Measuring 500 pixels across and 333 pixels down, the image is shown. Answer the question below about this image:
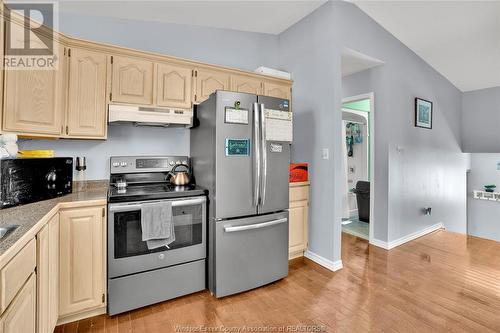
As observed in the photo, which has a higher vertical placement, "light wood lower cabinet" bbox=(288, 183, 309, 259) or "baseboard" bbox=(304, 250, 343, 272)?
"light wood lower cabinet" bbox=(288, 183, 309, 259)

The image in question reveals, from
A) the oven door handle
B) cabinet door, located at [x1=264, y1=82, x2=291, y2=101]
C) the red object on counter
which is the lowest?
the oven door handle

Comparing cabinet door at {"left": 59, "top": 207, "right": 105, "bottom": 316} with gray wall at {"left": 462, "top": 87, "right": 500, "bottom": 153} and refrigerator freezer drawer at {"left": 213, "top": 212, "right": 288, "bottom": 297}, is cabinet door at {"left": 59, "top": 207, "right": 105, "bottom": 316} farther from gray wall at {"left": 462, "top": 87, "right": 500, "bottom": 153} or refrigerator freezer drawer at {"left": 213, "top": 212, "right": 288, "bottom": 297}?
gray wall at {"left": 462, "top": 87, "right": 500, "bottom": 153}

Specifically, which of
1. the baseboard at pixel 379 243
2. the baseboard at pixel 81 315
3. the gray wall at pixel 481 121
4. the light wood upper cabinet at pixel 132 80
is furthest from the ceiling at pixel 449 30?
the baseboard at pixel 81 315

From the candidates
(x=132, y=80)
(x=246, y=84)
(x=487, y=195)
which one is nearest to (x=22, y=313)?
(x=132, y=80)

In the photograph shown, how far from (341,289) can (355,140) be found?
3.75 meters

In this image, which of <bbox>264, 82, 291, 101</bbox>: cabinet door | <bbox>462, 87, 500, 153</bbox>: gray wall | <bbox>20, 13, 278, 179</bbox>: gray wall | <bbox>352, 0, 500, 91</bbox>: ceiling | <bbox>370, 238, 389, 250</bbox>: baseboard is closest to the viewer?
<bbox>20, 13, 278, 179</bbox>: gray wall

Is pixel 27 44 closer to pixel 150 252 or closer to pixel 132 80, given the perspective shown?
pixel 132 80

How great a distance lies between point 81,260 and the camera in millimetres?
1866

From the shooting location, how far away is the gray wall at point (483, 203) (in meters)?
4.95

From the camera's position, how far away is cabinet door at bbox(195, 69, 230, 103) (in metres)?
2.78

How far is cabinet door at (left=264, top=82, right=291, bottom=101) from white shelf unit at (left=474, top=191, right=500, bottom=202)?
15.3 ft

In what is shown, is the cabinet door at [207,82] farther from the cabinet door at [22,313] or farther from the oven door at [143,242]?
the cabinet door at [22,313]

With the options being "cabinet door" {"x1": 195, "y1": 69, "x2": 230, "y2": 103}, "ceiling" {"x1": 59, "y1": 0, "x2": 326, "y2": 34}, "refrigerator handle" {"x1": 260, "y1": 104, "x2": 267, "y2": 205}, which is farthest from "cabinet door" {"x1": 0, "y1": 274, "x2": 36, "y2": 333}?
"ceiling" {"x1": 59, "y1": 0, "x2": 326, "y2": 34}

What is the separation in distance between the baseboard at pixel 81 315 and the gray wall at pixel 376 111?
7.18ft
